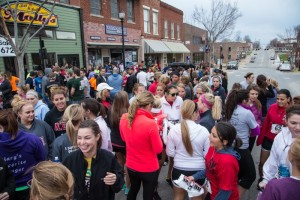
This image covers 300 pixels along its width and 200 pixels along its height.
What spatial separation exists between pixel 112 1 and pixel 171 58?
15482 millimetres

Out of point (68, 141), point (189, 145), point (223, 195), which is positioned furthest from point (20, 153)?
point (223, 195)

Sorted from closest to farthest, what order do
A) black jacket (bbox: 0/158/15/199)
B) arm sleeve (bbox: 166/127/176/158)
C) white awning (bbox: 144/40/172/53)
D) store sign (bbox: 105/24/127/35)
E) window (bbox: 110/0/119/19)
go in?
1. black jacket (bbox: 0/158/15/199)
2. arm sleeve (bbox: 166/127/176/158)
3. store sign (bbox: 105/24/127/35)
4. window (bbox: 110/0/119/19)
5. white awning (bbox: 144/40/172/53)

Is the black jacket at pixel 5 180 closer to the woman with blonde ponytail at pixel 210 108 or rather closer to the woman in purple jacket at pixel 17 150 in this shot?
the woman in purple jacket at pixel 17 150

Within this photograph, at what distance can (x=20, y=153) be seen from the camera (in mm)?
2666

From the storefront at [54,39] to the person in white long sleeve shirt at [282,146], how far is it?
10483 millimetres

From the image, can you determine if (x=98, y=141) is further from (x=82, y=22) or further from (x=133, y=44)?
(x=133, y=44)

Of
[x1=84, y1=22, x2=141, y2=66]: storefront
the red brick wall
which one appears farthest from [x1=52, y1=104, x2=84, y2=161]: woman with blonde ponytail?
the red brick wall

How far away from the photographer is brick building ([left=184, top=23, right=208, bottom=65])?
41769 mm

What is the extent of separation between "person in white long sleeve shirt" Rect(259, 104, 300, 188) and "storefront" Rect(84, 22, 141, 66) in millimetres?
15457

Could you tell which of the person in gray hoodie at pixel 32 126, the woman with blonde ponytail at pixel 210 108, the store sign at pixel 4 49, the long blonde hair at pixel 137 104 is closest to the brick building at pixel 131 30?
the store sign at pixel 4 49

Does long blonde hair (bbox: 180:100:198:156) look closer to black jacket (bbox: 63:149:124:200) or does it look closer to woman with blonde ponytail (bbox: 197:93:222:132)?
woman with blonde ponytail (bbox: 197:93:222:132)

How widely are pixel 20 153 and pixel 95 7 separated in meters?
16.7

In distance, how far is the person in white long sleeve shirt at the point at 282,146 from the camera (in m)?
2.64

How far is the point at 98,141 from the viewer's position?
2561mm
